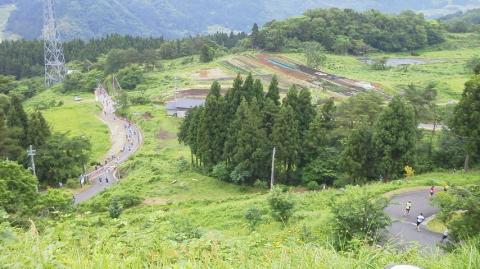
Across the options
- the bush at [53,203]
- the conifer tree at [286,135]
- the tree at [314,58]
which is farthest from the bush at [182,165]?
the tree at [314,58]

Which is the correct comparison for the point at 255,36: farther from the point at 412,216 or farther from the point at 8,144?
the point at 412,216

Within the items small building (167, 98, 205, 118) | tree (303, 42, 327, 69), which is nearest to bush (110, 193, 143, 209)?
small building (167, 98, 205, 118)

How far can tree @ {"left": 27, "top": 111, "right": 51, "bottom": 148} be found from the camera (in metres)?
29.9

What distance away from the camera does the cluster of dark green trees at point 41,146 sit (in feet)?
93.5

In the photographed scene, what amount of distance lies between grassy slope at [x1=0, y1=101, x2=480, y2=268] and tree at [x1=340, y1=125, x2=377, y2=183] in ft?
8.33

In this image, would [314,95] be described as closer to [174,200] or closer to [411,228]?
[174,200]

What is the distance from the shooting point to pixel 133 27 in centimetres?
18900

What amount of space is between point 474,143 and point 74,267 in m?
20.4

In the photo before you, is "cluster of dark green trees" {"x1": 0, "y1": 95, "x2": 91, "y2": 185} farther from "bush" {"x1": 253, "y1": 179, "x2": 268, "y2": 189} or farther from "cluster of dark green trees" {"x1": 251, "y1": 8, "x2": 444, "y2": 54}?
"cluster of dark green trees" {"x1": 251, "y1": 8, "x2": 444, "y2": 54}

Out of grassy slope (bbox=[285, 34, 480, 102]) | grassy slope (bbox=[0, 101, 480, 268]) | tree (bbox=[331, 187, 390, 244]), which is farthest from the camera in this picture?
grassy slope (bbox=[285, 34, 480, 102])

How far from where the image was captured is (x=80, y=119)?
1961 inches

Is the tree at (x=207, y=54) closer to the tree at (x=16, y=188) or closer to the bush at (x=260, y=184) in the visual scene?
the bush at (x=260, y=184)

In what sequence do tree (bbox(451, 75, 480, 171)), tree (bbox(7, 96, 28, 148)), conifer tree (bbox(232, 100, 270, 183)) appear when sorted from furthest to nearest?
tree (bbox(7, 96, 28, 148)), conifer tree (bbox(232, 100, 270, 183)), tree (bbox(451, 75, 480, 171))

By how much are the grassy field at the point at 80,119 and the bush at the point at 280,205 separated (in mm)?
24548
